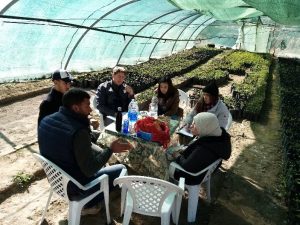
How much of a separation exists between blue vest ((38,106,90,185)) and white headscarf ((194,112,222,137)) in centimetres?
141

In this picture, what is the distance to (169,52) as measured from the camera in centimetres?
2452

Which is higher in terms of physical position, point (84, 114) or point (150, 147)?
point (84, 114)

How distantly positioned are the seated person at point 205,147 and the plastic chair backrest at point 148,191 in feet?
1.87

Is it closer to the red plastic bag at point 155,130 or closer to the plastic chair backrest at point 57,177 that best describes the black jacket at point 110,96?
the red plastic bag at point 155,130

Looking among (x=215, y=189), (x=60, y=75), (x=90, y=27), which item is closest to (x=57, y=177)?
(x=60, y=75)

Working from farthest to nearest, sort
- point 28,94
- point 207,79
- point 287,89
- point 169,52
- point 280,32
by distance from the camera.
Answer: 1. point 280,32
2. point 169,52
3. point 207,79
4. point 287,89
5. point 28,94

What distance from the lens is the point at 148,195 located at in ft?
11.1

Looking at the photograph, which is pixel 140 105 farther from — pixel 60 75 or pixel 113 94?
pixel 60 75

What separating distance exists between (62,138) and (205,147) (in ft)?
5.71

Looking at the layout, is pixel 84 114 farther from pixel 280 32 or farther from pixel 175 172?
pixel 280 32

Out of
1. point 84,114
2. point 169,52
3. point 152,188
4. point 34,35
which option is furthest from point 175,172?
point 169,52

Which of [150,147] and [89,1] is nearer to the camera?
[150,147]

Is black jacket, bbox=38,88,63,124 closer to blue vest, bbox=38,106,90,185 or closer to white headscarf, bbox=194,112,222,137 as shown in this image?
blue vest, bbox=38,106,90,185

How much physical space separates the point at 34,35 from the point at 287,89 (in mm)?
9023
